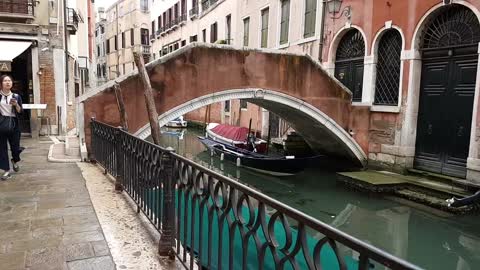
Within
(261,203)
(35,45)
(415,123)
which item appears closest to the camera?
(261,203)

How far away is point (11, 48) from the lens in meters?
9.39

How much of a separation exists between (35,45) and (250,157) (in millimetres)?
6064

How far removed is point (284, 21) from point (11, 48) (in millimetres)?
8291

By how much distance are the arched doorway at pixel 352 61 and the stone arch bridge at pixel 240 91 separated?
0.78m

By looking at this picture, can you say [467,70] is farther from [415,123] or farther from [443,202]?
[443,202]

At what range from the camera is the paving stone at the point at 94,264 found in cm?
242

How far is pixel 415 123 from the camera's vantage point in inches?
336

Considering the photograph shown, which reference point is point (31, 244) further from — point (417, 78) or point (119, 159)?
point (417, 78)

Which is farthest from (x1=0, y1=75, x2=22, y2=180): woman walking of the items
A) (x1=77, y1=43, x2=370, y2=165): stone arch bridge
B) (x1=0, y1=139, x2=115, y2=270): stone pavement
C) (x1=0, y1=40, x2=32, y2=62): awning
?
(x1=0, y1=40, x2=32, y2=62): awning

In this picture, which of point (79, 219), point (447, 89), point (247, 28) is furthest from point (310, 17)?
point (79, 219)

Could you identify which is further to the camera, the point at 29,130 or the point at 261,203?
the point at 29,130

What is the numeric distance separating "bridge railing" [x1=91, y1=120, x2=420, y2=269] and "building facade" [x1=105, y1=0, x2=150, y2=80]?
29149mm

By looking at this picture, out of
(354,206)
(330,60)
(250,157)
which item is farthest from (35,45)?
(354,206)

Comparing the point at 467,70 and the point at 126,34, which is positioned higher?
the point at 126,34
